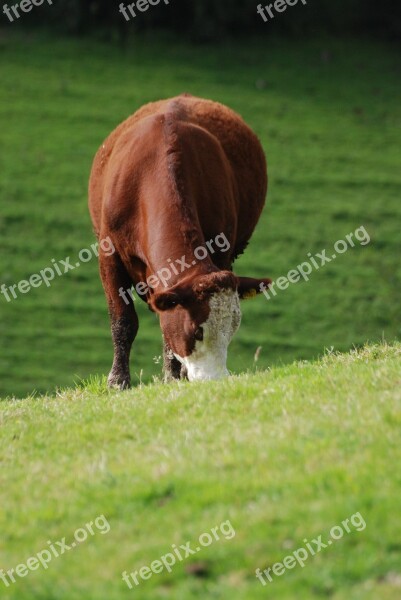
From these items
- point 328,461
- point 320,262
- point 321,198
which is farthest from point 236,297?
point 321,198

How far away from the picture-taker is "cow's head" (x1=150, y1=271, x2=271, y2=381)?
993 cm

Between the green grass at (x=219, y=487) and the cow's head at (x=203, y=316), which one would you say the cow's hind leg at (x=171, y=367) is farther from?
the green grass at (x=219, y=487)

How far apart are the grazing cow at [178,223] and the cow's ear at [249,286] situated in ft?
0.04

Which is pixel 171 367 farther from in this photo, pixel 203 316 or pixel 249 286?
pixel 203 316

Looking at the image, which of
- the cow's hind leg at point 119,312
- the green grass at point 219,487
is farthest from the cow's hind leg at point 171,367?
the green grass at point 219,487

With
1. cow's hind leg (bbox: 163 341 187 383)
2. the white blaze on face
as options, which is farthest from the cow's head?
cow's hind leg (bbox: 163 341 187 383)

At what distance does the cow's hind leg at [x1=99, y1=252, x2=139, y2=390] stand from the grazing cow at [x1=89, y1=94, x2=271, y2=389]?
0.04 feet

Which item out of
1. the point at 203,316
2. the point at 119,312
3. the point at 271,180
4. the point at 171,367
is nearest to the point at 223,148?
the point at 119,312

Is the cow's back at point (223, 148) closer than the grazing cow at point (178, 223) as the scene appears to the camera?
No

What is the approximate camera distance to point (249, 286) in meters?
10.4

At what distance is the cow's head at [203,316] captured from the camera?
9930mm

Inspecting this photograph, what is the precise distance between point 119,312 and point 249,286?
2.10 m

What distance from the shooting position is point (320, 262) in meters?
33.5

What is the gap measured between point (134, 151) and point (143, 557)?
6326 mm
